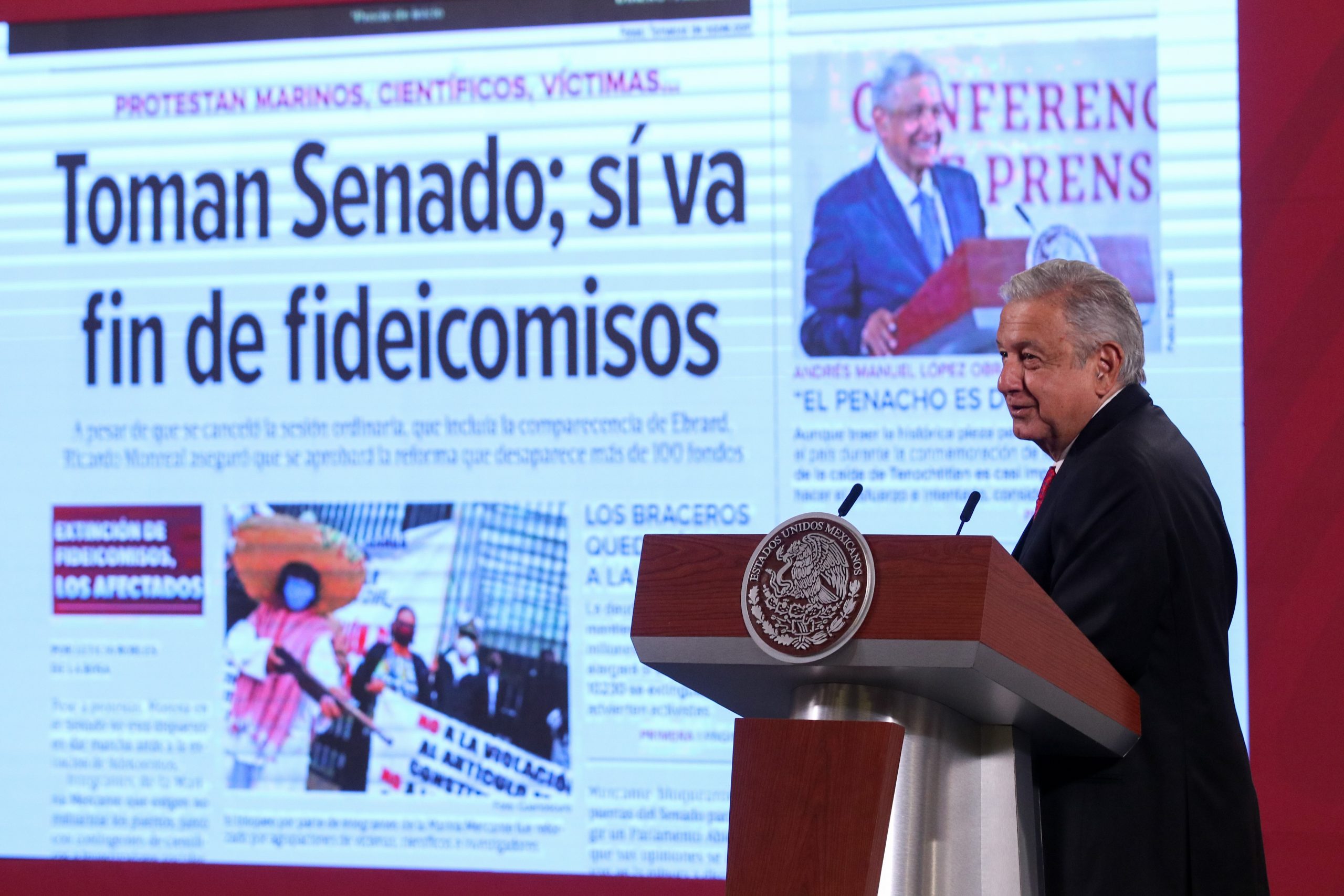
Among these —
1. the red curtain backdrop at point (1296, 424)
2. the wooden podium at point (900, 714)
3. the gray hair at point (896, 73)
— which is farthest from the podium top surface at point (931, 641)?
the gray hair at point (896, 73)

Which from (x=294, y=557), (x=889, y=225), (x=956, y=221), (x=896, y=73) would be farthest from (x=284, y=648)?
(x=896, y=73)

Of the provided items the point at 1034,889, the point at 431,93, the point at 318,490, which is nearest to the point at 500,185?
the point at 431,93

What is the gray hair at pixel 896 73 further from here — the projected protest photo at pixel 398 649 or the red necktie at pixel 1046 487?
the red necktie at pixel 1046 487

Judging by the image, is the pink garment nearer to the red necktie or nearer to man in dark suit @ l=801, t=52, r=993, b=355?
man in dark suit @ l=801, t=52, r=993, b=355

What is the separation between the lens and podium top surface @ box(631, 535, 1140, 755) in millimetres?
1276

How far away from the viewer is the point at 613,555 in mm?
3332

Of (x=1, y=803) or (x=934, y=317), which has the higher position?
(x=934, y=317)

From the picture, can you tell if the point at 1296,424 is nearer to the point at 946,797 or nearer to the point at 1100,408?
the point at 1100,408

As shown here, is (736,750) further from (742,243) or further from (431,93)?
(431,93)

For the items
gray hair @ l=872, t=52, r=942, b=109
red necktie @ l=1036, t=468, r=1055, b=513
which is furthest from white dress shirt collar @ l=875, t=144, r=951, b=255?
red necktie @ l=1036, t=468, r=1055, b=513

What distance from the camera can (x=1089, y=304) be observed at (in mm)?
1648

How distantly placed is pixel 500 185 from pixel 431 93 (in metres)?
0.30

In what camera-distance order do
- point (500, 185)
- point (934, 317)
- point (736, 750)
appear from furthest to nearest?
point (500, 185), point (934, 317), point (736, 750)

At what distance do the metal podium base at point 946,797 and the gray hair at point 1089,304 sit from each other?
19.4 inches
